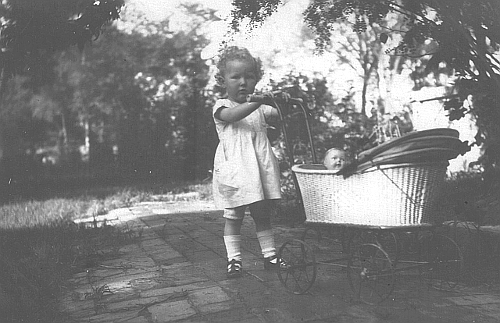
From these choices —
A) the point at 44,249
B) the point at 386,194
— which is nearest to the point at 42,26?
the point at 44,249

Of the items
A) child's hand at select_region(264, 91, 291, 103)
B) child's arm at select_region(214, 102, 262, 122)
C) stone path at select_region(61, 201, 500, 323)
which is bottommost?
stone path at select_region(61, 201, 500, 323)

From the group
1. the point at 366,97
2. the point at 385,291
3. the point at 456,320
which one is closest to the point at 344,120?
the point at 366,97

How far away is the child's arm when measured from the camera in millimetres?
2744

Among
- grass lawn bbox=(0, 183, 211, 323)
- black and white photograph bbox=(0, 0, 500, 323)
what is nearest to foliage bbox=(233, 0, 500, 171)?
black and white photograph bbox=(0, 0, 500, 323)

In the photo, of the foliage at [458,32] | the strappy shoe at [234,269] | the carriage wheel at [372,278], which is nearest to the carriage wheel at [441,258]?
the carriage wheel at [372,278]

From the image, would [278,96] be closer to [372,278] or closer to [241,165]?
[241,165]

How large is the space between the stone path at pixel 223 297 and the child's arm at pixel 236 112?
2.96 feet

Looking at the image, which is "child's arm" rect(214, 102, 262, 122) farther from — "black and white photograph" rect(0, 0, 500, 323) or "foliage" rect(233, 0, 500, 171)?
"foliage" rect(233, 0, 500, 171)

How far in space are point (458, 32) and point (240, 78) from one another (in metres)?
1.38

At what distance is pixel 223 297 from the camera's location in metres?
2.38

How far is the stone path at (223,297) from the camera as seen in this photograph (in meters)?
2.09

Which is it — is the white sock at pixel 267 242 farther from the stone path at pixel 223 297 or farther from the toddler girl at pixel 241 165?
the stone path at pixel 223 297

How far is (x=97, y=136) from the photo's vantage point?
40.8 feet

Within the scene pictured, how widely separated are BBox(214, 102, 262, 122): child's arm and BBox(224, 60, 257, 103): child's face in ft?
0.50
